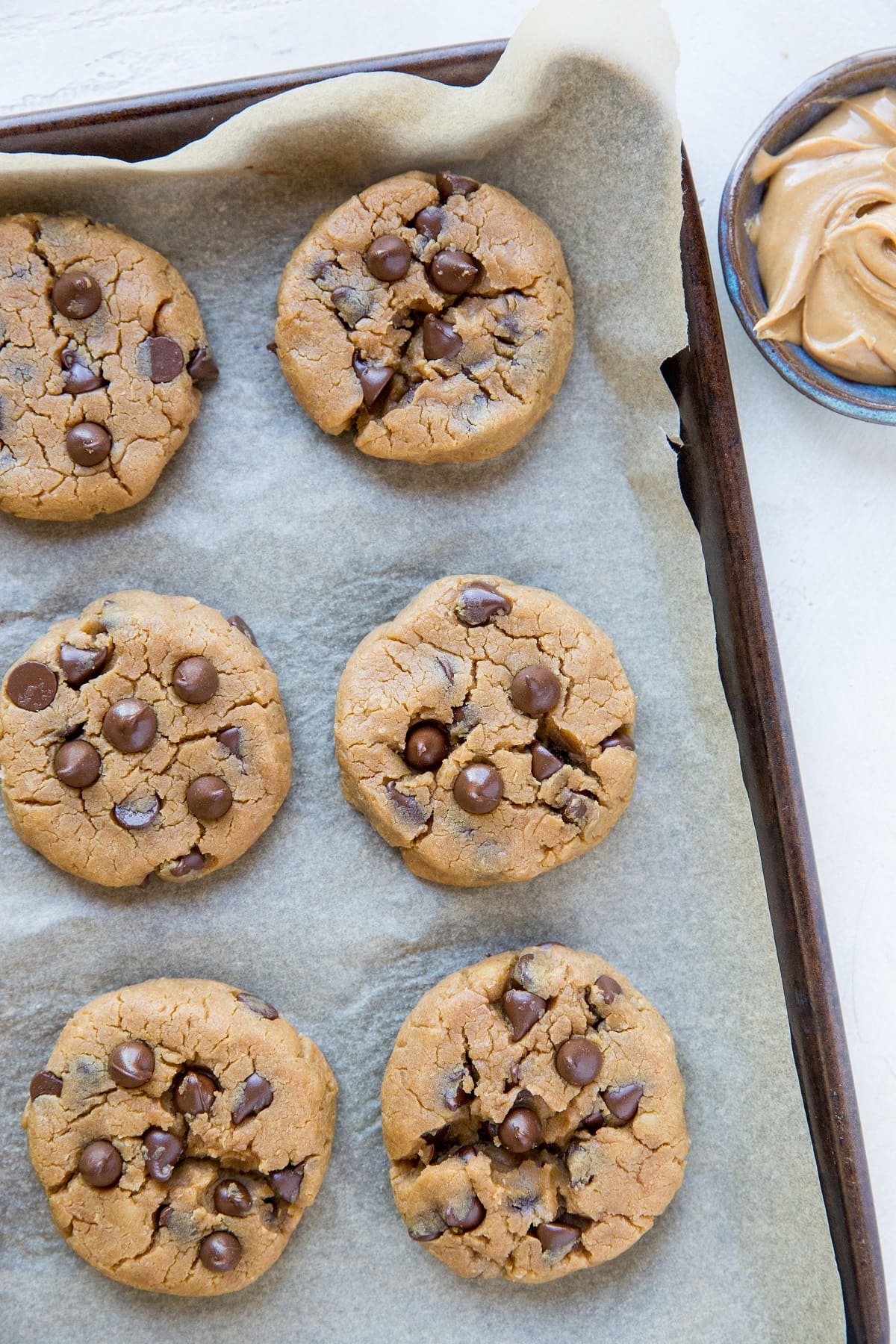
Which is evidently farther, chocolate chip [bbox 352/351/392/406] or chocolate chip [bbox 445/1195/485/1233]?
chocolate chip [bbox 352/351/392/406]

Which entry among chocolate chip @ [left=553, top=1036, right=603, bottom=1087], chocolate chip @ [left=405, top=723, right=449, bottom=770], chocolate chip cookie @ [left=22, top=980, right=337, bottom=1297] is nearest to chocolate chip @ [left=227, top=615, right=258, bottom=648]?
chocolate chip @ [left=405, top=723, right=449, bottom=770]

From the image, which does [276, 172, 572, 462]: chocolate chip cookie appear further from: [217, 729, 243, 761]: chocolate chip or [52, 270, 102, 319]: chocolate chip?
[217, 729, 243, 761]: chocolate chip

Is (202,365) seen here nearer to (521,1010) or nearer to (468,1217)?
(521,1010)

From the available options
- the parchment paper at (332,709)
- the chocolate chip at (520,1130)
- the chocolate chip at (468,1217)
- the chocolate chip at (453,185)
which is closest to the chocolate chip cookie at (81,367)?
the parchment paper at (332,709)

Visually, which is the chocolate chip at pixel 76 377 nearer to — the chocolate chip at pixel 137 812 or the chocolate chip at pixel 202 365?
the chocolate chip at pixel 202 365

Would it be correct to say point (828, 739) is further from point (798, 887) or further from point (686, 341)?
point (686, 341)

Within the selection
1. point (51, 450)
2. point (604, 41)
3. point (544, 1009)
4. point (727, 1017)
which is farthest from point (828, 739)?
point (51, 450)
